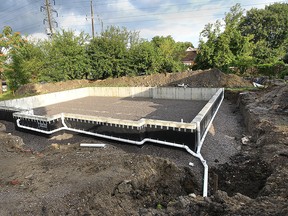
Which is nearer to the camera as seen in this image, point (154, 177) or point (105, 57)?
point (154, 177)

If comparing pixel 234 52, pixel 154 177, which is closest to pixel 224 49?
pixel 234 52

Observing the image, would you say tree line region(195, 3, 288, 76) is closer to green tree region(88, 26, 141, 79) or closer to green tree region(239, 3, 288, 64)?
green tree region(239, 3, 288, 64)

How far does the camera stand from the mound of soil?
16109 millimetres

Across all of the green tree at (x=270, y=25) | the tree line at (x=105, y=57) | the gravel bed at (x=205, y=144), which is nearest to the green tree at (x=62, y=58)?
the tree line at (x=105, y=57)

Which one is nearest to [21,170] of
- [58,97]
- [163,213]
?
[163,213]

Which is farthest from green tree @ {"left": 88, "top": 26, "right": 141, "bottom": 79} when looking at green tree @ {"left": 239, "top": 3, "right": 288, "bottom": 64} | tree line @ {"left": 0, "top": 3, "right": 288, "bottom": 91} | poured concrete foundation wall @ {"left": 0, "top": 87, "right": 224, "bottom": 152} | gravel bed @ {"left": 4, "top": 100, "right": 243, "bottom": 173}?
green tree @ {"left": 239, "top": 3, "right": 288, "bottom": 64}

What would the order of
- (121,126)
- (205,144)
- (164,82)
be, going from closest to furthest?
(205,144)
(121,126)
(164,82)

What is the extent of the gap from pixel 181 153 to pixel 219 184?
1.68 metres

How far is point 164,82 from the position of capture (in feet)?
61.0

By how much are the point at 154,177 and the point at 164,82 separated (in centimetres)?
1508

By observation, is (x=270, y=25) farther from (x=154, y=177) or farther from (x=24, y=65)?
(x=154, y=177)

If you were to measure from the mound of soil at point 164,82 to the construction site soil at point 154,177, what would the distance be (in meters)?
8.36

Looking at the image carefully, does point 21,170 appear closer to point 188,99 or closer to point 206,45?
point 188,99

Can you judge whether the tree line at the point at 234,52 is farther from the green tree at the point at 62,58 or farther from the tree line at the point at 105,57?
the green tree at the point at 62,58
